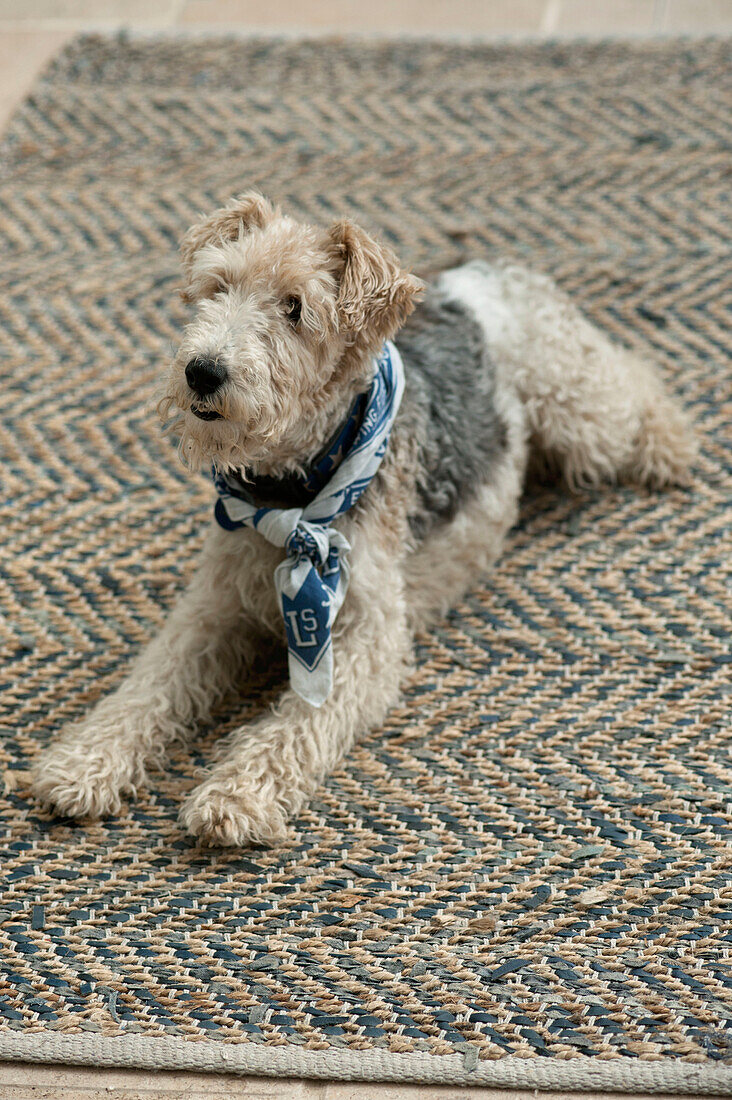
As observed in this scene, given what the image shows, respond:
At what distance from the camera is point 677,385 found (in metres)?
4.37

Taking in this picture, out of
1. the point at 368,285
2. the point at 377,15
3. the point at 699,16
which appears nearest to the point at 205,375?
the point at 368,285

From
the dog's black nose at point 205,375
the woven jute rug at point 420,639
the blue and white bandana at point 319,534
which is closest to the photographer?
the woven jute rug at point 420,639

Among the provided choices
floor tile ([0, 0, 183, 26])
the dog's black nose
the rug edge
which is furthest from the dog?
floor tile ([0, 0, 183, 26])

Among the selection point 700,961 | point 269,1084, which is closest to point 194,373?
point 269,1084

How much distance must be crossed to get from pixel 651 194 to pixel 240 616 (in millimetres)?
2978

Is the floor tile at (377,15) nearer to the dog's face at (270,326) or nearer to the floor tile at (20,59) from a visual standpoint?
the floor tile at (20,59)

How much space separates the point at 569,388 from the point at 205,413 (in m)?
1.56

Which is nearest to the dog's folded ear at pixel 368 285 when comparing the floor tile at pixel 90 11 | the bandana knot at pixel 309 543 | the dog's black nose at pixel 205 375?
the dog's black nose at pixel 205 375

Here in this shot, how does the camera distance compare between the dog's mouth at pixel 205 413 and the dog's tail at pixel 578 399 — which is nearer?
the dog's mouth at pixel 205 413

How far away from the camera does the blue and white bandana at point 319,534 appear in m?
2.99

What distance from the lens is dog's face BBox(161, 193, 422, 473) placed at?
2.67m

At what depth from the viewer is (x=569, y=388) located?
153 inches

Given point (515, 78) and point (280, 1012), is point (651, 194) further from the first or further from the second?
point (280, 1012)

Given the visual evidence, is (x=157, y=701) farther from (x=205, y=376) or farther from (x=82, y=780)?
(x=205, y=376)
